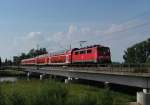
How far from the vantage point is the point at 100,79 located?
66.8 m

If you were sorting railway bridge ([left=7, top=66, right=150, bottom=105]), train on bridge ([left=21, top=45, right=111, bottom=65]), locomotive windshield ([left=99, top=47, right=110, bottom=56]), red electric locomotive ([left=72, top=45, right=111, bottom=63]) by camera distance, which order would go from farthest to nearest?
1. train on bridge ([left=21, top=45, right=111, bottom=65])
2. locomotive windshield ([left=99, top=47, right=110, bottom=56])
3. red electric locomotive ([left=72, top=45, right=111, bottom=63])
4. railway bridge ([left=7, top=66, right=150, bottom=105])

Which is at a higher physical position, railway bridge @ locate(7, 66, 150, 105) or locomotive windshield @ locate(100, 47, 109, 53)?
locomotive windshield @ locate(100, 47, 109, 53)

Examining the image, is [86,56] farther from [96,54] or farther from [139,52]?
[139,52]

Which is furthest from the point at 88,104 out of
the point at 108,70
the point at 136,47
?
the point at 136,47

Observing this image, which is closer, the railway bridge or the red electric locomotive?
the railway bridge

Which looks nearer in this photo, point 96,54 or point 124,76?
point 124,76

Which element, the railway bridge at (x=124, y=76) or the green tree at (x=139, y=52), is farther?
the green tree at (x=139, y=52)

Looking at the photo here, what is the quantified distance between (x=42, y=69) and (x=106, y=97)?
90.4 m

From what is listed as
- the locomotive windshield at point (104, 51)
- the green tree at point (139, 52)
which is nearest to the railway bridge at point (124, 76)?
the locomotive windshield at point (104, 51)

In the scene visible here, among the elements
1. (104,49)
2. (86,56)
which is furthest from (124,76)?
(86,56)

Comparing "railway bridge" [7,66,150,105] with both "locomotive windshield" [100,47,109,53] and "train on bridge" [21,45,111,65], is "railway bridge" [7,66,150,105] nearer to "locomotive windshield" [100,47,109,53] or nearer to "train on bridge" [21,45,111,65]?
"train on bridge" [21,45,111,65]

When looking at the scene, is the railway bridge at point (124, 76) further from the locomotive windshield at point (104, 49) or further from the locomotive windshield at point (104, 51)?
the locomotive windshield at point (104, 49)

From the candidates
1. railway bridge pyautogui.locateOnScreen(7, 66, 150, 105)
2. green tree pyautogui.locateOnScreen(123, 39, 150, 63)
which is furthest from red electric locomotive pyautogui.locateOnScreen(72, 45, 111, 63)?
green tree pyautogui.locateOnScreen(123, 39, 150, 63)

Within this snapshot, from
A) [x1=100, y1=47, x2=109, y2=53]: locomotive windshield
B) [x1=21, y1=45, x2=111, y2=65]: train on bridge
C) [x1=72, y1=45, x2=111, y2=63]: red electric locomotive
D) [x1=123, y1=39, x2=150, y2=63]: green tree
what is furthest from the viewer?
[x1=123, y1=39, x2=150, y2=63]: green tree
